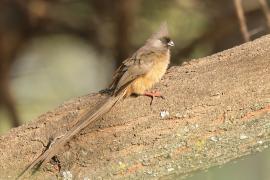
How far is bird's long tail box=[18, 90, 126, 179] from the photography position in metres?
2.38

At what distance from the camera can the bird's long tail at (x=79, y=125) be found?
2383 mm

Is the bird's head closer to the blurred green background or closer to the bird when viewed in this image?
the bird

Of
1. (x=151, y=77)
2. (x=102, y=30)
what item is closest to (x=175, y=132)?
(x=151, y=77)

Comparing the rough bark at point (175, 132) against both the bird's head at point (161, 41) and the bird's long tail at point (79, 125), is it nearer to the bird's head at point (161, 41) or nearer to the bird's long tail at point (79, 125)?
the bird's long tail at point (79, 125)

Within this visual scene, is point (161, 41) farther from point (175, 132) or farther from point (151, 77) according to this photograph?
point (175, 132)

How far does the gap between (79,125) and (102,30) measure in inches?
116

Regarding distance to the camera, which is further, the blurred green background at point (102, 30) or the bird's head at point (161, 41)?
the blurred green background at point (102, 30)

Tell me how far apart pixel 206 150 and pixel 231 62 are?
34 centimetres

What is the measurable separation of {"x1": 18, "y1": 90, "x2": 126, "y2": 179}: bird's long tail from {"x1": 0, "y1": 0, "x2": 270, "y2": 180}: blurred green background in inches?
83.6

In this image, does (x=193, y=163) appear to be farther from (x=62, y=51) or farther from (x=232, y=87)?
(x=62, y=51)

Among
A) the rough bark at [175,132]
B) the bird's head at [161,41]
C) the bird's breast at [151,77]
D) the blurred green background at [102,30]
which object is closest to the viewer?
the rough bark at [175,132]

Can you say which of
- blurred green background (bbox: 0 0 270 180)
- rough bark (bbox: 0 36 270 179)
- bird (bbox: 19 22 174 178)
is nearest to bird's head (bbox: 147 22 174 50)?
bird (bbox: 19 22 174 178)

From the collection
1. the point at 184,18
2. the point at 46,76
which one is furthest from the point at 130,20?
the point at 46,76

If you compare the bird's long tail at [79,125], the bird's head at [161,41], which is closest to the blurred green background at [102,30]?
the bird's head at [161,41]
